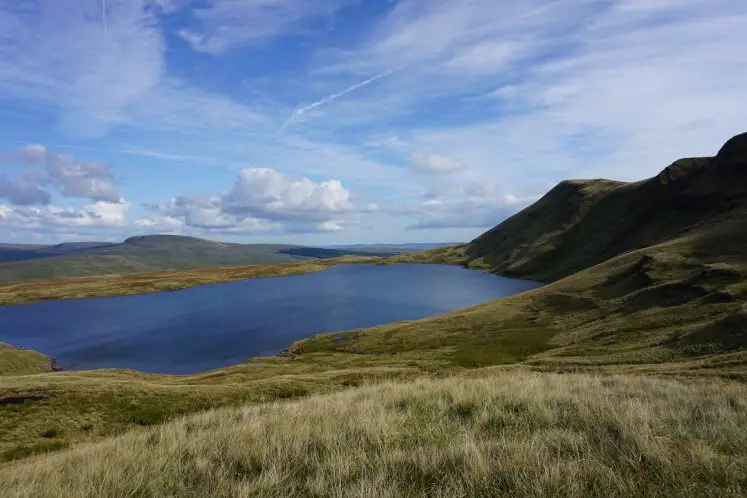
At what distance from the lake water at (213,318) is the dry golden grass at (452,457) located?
230 ft

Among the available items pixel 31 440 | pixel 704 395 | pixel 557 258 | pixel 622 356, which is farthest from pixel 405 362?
→ pixel 557 258

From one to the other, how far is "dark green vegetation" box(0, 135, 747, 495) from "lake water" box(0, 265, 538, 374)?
16.2m

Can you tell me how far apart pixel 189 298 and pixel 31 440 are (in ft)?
454

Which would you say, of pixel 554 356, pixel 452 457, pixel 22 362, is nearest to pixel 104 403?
pixel 452 457

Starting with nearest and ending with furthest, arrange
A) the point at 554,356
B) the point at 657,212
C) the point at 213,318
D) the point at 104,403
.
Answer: the point at 104,403
the point at 554,356
the point at 213,318
the point at 657,212

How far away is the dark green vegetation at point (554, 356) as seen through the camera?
36.9ft

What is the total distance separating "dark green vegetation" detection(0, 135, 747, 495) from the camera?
11250 mm

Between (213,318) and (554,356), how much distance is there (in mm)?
92292

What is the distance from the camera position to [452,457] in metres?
7.29

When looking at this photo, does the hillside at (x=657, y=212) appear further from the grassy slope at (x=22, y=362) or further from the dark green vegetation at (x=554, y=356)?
the grassy slope at (x=22, y=362)

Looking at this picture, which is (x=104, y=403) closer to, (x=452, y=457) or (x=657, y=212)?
(x=452, y=457)

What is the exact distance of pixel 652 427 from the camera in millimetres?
8758

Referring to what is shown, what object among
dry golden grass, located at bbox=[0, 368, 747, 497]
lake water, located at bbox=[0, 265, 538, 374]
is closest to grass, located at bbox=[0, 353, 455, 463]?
dry golden grass, located at bbox=[0, 368, 747, 497]

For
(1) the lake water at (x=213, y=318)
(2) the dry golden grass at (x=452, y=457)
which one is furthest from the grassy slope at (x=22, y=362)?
(2) the dry golden grass at (x=452, y=457)
